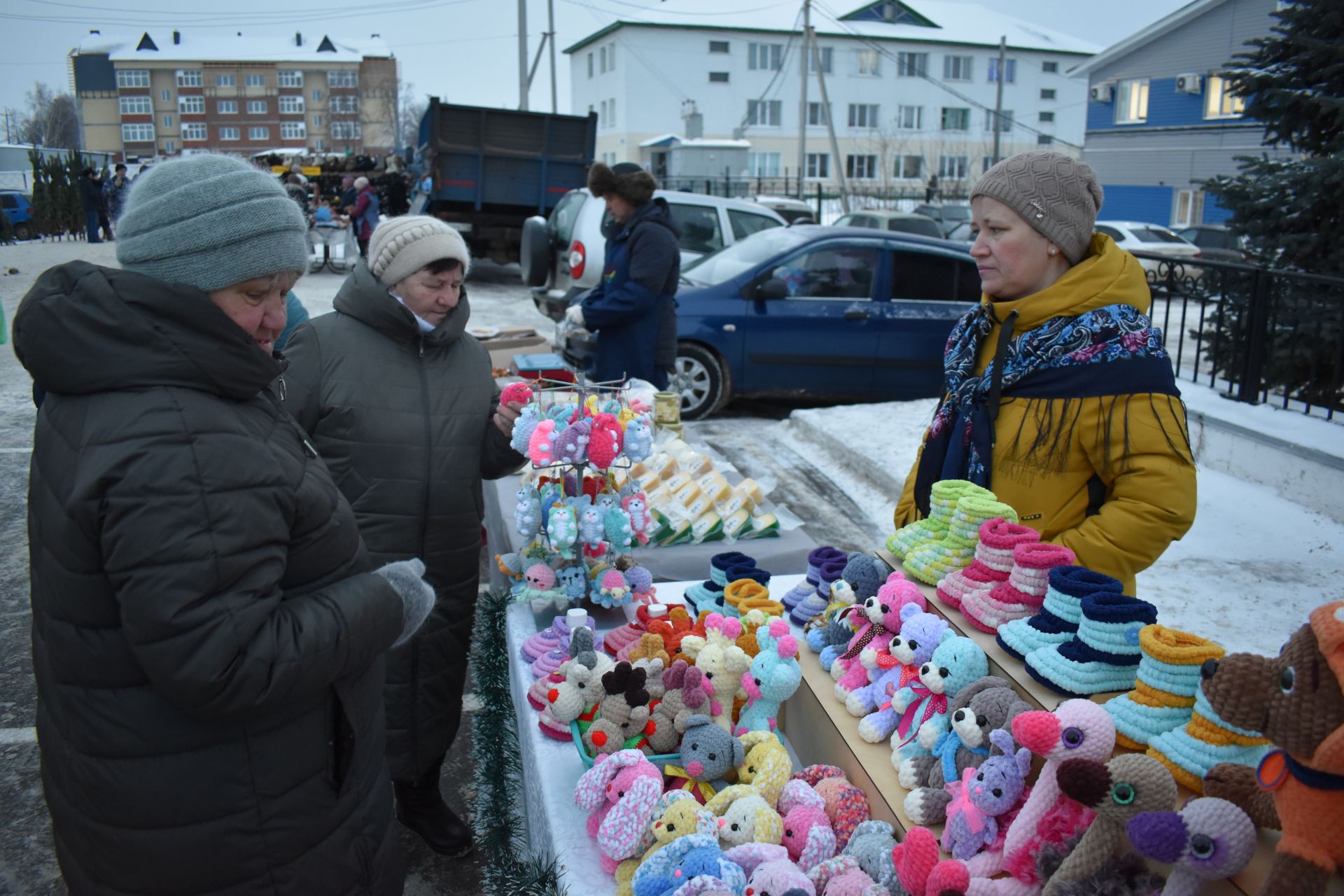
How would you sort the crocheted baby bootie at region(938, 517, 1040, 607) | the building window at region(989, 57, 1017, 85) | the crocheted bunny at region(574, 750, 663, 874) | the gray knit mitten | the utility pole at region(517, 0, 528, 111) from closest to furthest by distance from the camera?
the crocheted bunny at region(574, 750, 663, 874) → the gray knit mitten → the crocheted baby bootie at region(938, 517, 1040, 607) → the utility pole at region(517, 0, 528, 111) → the building window at region(989, 57, 1017, 85)

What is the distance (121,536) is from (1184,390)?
7.17 meters

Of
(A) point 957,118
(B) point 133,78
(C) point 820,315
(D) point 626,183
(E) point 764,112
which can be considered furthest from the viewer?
(B) point 133,78

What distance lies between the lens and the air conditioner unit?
28688 mm

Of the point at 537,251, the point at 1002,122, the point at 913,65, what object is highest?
the point at 913,65

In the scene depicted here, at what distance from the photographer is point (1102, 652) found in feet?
4.98

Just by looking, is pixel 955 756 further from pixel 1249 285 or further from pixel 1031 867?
pixel 1249 285

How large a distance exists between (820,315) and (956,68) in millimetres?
54363

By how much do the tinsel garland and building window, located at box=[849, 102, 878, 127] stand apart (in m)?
57.0

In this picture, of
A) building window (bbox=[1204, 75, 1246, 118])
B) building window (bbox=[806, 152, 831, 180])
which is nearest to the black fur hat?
building window (bbox=[1204, 75, 1246, 118])

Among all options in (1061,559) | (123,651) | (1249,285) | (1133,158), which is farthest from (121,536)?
(1133,158)

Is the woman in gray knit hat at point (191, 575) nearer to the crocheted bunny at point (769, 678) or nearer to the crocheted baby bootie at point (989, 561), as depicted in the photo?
the crocheted bunny at point (769, 678)

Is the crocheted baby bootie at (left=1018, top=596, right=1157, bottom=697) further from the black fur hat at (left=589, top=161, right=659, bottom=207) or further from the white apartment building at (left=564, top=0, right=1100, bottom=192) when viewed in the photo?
the white apartment building at (left=564, top=0, right=1100, bottom=192)

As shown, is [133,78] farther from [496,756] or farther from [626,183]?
[496,756]

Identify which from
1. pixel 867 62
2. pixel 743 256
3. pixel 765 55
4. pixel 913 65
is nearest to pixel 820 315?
pixel 743 256
